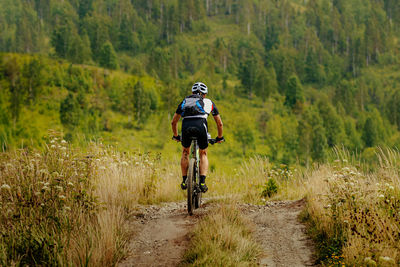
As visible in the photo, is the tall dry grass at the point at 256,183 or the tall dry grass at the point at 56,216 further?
the tall dry grass at the point at 256,183

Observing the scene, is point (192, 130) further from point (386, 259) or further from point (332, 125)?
point (332, 125)

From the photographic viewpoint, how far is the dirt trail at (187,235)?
5094 millimetres

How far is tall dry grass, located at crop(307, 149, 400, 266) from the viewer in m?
4.62

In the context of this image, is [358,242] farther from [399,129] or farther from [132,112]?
[399,129]

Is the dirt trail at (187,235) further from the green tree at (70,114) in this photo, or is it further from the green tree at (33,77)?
the green tree at (33,77)

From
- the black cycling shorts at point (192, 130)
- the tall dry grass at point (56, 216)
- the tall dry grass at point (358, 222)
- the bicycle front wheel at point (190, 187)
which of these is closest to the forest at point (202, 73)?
the black cycling shorts at point (192, 130)

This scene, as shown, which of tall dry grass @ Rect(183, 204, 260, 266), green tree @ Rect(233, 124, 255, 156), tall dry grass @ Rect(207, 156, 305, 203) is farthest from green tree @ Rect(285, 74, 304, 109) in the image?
tall dry grass @ Rect(183, 204, 260, 266)

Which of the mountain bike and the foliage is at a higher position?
the mountain bike

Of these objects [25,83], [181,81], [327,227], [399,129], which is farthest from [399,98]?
[327,227]

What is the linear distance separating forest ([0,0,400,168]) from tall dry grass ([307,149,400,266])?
151 ft

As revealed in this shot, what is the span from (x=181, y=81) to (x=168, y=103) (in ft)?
47.7

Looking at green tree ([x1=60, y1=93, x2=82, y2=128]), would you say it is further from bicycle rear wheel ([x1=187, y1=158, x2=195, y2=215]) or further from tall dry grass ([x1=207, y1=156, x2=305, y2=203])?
bicycle rear wheel ([x1=187, y1=158, x2=195, y2=215])

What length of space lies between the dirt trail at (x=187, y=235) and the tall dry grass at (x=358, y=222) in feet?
1.18

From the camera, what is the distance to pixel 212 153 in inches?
3612
